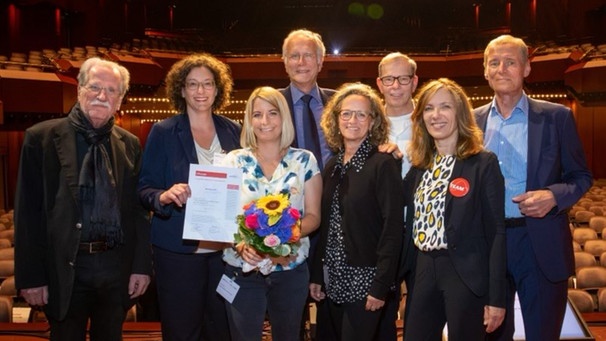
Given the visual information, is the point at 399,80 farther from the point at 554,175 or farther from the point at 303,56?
the point at 554,175

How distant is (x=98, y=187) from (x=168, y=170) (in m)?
0.39

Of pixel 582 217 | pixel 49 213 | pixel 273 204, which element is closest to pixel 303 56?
pixel 273 204

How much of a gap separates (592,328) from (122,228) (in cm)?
339

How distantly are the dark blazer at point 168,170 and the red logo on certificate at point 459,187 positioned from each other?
4.28 ft

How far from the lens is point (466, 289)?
8.77 feet

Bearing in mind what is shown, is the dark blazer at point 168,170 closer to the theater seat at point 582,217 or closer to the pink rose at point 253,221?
the pink rose at point 253,221

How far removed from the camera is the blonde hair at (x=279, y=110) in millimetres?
2947

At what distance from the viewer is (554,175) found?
2.98 meters

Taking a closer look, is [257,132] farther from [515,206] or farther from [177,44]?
[177,44]

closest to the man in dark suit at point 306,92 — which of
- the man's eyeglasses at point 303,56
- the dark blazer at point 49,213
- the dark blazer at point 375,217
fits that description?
the man's eyeglasses at point 303,56

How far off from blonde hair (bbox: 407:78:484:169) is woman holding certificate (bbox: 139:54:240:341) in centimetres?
96

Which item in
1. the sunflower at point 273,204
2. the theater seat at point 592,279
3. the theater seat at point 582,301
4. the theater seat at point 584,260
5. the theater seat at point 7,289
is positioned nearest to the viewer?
the sunflower at point 273,204

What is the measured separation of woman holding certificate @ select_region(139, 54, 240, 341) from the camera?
3098 mm

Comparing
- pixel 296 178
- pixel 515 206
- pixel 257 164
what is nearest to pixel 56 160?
pixel 257 164
